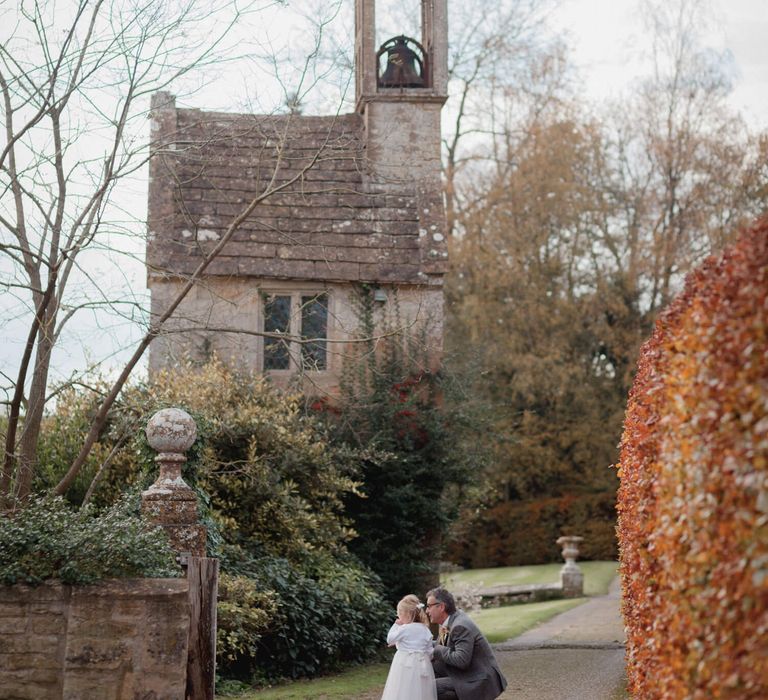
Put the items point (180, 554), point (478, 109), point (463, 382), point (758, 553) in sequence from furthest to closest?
point (478, 109) < point (463, 382) < point (180, 554) < point (758, 553)

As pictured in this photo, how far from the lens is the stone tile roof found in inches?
708

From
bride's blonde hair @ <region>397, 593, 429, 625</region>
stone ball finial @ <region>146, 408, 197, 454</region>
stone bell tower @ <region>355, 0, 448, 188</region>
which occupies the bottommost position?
bride's blonde hair @ <region>397, 593, 429, 625</region>

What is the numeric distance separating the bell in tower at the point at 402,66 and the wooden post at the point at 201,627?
13183 millimetres

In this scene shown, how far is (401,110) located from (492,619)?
9817 millimetres

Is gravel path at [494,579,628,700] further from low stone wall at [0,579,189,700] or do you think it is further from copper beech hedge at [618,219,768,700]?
copper beech hedge at [618,219,768,700]

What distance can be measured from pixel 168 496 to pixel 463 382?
9.15 meters

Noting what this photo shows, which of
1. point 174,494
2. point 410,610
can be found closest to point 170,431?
point 174,494

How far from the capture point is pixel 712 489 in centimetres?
444

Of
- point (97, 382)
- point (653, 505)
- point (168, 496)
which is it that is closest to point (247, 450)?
point (97, 382)

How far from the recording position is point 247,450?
14414 millimetres

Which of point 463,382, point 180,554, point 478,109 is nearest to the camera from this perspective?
point 180,554

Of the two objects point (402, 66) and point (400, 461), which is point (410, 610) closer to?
point (400, 461)

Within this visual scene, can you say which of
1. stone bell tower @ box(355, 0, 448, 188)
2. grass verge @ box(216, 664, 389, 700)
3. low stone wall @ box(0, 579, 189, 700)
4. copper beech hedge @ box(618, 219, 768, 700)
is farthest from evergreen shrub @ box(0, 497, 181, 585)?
stone bell tower @ box(355, 0, 448, 188)

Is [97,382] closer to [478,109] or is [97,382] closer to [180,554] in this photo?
[180,554]
